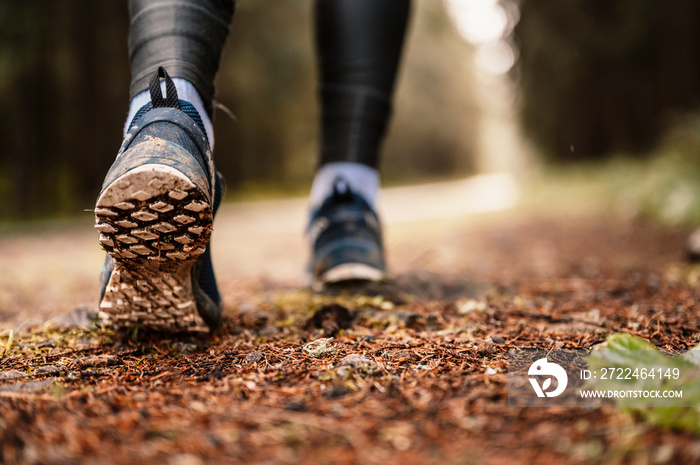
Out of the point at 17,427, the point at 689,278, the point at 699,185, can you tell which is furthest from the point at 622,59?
the point at 17,427

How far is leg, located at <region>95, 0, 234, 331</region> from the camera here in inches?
35.0

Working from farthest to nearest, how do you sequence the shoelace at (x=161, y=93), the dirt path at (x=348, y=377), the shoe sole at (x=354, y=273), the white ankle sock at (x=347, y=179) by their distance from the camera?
the white ankle sock at (x=347, y=179) → the shoe sole at (x=354, y=273) → the shoelace at (x=161, y=93) → the dirt path at (x=348, y=377)

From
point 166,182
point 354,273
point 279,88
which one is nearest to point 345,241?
point 354,273

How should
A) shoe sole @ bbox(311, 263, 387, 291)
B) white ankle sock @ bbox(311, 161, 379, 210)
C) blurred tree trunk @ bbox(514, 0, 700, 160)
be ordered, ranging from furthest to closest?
blurred tree trunk @ bbox(514, 0, 700, 160), white ankle sock @ bbox(311, 161, 379, 210), shoe sole @ bbox(311, 263, 387, 291)

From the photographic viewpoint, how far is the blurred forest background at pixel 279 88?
7.58 meters

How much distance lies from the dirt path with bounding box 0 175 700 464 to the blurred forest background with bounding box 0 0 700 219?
359 centimetres

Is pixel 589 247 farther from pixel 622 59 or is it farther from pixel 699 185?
pixel 622 59

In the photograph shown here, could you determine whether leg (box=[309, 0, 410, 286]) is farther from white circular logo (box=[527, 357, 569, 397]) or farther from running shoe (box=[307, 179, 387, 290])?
white circular logo (box=[527, 357, 569, 397])

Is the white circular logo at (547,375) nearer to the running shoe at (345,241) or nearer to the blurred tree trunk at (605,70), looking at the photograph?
the running shoe at (345,241)

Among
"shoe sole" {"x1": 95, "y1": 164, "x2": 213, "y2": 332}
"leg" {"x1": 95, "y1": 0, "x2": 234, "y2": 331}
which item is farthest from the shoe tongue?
"shoe sole" {"x1": 95, "y1": 164, "x2": 213, "y2": 332}

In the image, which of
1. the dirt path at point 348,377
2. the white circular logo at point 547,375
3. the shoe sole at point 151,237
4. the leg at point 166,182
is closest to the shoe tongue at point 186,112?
the leg at point 166,182

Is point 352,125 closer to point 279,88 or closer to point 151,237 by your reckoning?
point 151,237

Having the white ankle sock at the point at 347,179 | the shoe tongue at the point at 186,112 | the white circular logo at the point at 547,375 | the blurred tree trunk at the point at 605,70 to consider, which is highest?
the blurred tree trunk at the point at 605,70

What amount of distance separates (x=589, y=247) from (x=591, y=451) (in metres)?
2.80
